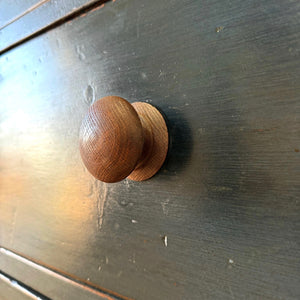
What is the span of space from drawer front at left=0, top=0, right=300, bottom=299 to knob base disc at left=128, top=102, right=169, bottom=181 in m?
0.01

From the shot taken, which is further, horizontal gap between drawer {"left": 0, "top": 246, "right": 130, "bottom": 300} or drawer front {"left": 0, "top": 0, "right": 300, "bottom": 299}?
horizontal gap between drawer {"left": 0, "top": 246, "right": 130, "bottom": 300}

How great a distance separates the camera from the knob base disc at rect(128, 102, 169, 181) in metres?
0.31

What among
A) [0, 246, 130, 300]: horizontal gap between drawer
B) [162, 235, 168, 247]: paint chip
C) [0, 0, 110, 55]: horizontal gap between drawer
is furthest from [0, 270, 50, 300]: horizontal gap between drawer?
[0, 0, 110, 55]: horizontal gap between drawer

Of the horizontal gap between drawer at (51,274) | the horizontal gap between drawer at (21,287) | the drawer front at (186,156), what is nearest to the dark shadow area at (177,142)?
the drawer front at (186,156)

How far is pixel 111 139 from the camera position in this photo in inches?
9.6

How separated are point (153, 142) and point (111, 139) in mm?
80

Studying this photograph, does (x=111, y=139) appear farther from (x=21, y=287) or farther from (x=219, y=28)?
(x=21, y=287)

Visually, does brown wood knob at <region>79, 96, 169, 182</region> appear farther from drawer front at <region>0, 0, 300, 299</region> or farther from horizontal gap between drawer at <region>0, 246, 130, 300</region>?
horizontal gap between drawer at <region>0, 246, 130, 300</region>

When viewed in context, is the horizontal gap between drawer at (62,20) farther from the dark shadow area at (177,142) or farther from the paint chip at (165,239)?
the paint chip at (165,239)

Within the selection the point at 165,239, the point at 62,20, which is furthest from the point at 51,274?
the point at 62,20

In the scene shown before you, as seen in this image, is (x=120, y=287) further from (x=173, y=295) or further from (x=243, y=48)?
(x=243, y=48)

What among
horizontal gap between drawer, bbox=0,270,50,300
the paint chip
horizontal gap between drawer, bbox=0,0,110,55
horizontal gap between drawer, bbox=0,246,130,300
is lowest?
horizontal gap between drawer, bbox=0,270,50,300

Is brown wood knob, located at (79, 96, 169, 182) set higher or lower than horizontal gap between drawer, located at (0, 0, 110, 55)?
lower

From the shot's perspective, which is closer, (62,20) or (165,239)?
(165,239)
